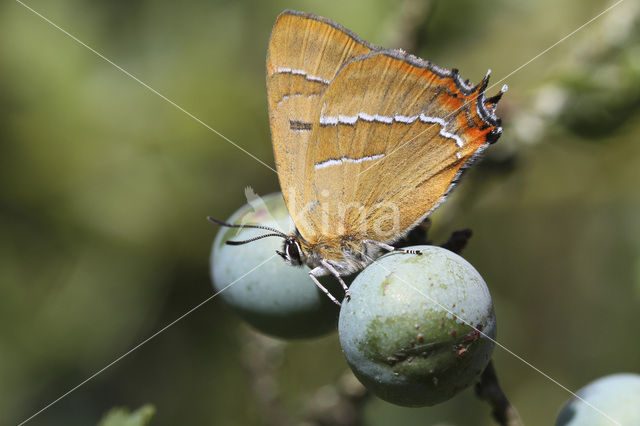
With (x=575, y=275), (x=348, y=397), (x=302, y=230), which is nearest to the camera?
(x=302, y=230)

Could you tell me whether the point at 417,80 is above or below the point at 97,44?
below

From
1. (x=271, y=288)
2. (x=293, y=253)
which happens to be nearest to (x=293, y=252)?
(x=293, y=253)

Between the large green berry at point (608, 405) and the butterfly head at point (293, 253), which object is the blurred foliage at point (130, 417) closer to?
the butterfly head at point (293, 253)

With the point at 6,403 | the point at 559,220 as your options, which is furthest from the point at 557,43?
the point at 6,403

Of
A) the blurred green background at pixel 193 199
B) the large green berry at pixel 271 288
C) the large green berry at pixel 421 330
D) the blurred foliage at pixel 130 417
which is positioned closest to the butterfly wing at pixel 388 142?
the large green berry at pixel 271 288

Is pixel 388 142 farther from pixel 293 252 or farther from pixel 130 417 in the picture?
pixel 130 417

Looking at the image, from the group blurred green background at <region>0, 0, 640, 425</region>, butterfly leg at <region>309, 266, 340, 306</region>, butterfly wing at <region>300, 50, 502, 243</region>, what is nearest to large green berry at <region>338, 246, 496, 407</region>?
butterfly leg at <region>309, 266, 340, 306</region>

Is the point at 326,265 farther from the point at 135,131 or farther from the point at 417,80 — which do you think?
the point at 135,131

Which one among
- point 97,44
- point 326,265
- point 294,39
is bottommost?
point 326,265
